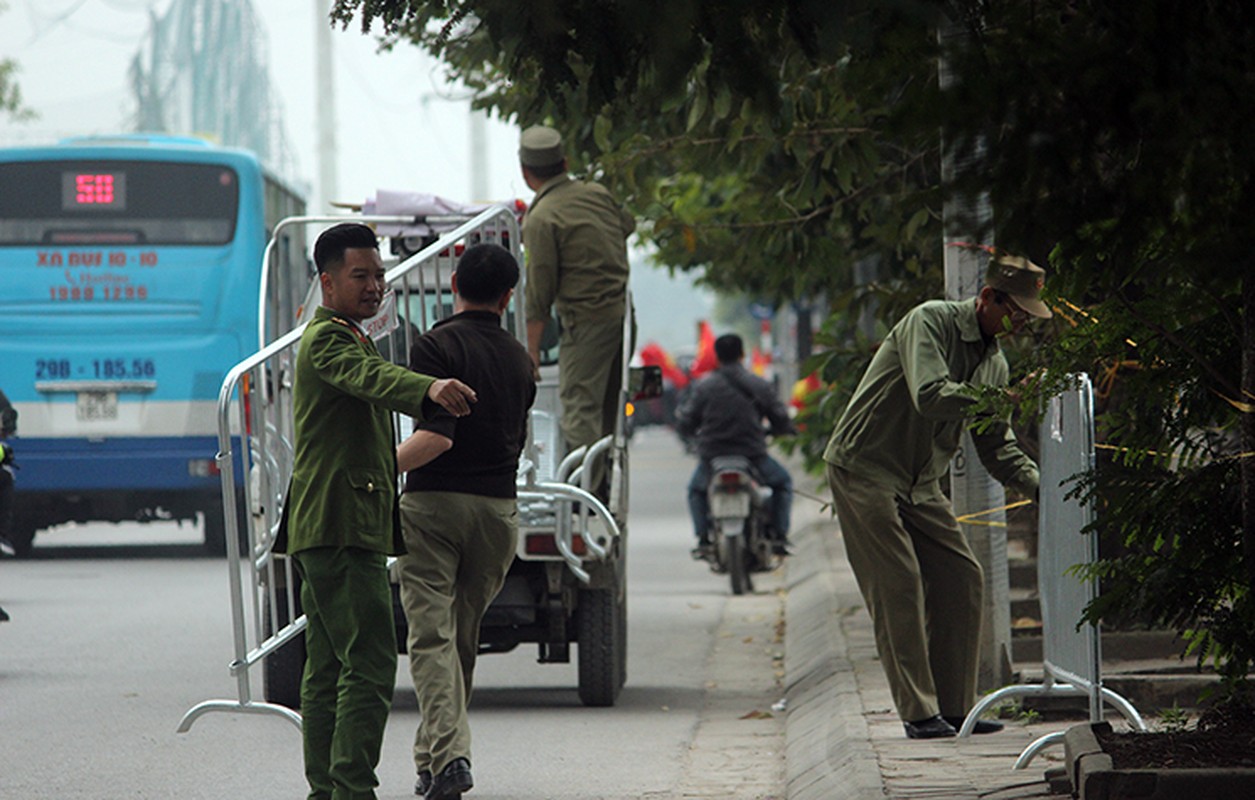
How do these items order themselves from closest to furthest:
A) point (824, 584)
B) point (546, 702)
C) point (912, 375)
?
point (912, 375)
point (546, 702)
point (824, 584)

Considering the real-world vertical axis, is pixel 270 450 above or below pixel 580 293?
below

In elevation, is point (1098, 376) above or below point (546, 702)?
above

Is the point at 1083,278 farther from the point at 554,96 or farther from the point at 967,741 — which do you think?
the point at 967,741

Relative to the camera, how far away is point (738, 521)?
14.9 m

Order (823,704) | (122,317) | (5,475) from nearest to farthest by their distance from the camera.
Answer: (823,704) < (5,475) < (122,317)

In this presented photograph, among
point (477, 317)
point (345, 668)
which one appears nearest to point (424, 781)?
point (345, 668)

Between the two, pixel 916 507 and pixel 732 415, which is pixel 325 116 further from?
pixel 916 507

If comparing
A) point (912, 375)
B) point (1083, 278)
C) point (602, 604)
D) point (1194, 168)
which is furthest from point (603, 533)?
point (1194, 168)

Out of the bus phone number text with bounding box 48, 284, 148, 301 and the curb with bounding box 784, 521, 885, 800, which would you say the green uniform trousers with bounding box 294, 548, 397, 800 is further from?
the bus phone number text with bounding box 48, 284, 148, 301

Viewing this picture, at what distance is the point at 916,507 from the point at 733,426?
771cm

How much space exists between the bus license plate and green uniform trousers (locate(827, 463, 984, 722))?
1124 centimetres

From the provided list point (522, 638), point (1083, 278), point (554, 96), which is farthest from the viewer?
point (522, 638)

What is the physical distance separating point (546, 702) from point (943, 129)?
6458 millimetres

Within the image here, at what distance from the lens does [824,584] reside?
14.2m
